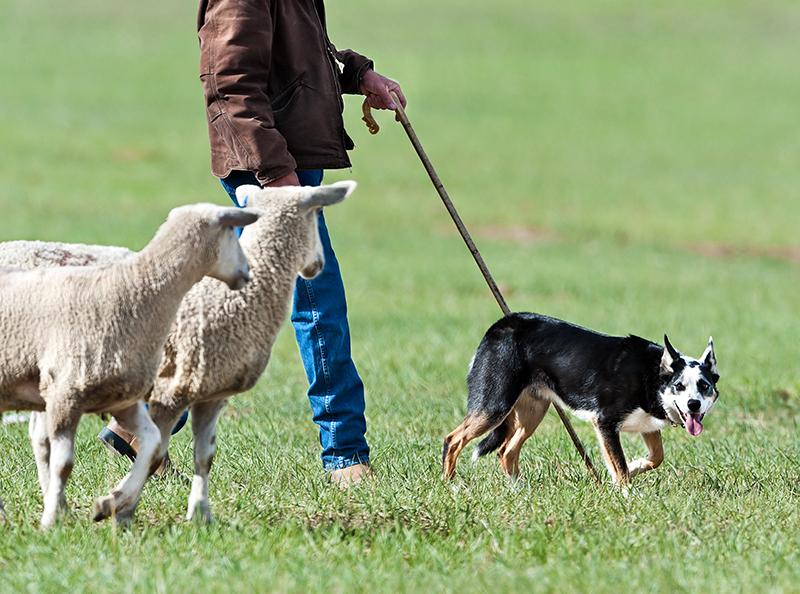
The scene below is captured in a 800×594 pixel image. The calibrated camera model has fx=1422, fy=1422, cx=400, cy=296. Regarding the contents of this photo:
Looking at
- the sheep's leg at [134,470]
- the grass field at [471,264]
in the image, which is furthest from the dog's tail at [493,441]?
the sheep's leg at [134,470]

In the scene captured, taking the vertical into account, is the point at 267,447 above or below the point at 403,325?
Answer: above

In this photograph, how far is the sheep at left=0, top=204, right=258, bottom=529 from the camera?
200 inches

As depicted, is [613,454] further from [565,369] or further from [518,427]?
[518,427]

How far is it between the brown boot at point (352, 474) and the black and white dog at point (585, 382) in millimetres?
395

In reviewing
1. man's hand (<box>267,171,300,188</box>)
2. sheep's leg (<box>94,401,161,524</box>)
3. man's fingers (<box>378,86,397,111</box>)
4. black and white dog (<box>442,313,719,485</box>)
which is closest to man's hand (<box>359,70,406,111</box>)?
man's fingers (<box>378,86,397,111</box>)

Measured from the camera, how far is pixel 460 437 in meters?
6.93

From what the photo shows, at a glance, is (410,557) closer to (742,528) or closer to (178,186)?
(742,528)

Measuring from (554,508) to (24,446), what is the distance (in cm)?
299

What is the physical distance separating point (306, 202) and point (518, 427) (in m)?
2.29

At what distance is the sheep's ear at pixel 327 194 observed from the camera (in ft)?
17.7

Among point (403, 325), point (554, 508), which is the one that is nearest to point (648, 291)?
point (403, 325)

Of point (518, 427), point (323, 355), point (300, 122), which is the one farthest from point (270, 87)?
point (518, 427)

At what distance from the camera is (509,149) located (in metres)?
31.9

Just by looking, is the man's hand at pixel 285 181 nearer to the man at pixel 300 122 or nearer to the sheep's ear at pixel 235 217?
the man at pixel 300 122
